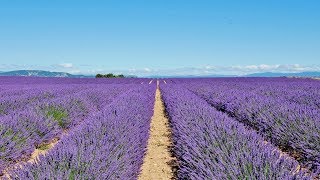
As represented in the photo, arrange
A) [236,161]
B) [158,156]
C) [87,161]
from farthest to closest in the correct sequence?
[158,156] < [236,161] < [87,161]

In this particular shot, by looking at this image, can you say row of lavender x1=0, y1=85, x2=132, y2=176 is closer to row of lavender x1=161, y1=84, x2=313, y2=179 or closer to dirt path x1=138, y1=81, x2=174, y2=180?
dirt path x1=138, y1=81, x2=174, y2=180

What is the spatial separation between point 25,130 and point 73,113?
9.68 ft

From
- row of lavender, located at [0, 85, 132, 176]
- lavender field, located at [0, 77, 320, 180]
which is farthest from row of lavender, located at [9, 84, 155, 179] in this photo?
row of lavender, located at [0, 85, 132, 176]

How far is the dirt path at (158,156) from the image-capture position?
15.0 feet

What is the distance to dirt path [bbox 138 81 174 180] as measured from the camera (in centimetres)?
458

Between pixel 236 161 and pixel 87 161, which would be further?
pixel 236 161

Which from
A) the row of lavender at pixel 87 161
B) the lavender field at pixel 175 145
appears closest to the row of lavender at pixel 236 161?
the lavender field at pixel 175 145

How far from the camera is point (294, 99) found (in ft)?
36.1

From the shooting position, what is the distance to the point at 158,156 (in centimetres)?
558

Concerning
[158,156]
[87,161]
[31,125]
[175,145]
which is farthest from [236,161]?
[31,125]

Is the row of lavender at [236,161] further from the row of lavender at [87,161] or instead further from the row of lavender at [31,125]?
the row of lavender at [31,125]

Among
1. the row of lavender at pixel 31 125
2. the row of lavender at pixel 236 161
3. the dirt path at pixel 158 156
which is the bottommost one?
the dirt path at pixel 158 156

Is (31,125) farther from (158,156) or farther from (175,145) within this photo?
(175,145)

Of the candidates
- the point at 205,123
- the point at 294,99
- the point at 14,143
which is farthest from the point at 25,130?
the point at 294,99
